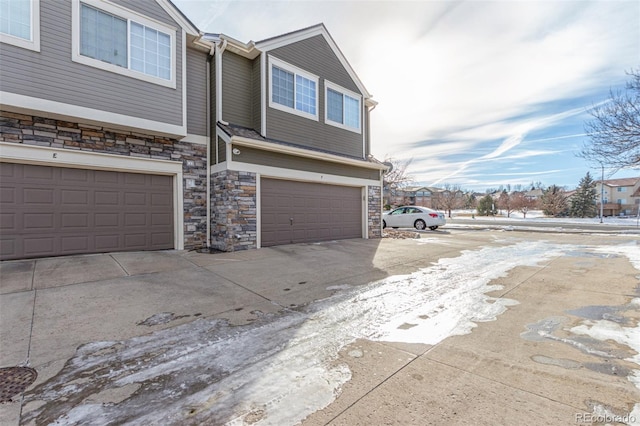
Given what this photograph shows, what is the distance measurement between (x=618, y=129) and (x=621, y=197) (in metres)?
58.9

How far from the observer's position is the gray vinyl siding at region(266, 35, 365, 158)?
9289 millimetres

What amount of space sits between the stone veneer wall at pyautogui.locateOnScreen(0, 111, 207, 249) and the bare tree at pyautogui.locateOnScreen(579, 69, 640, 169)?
11.9m

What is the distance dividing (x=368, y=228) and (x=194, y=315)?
8.69 m

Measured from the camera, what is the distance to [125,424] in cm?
190

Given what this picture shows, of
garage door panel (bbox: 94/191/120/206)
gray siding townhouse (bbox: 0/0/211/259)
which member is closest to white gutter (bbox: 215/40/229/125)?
gray siding townhouse (bbox: 0/0/211/259)

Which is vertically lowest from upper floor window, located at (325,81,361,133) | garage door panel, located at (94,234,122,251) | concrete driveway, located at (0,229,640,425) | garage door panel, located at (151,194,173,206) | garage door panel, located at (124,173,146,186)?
concrete driveway, located at (0,229,640,425)

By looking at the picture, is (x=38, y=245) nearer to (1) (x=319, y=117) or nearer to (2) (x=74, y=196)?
(2) (x=74, y=196)

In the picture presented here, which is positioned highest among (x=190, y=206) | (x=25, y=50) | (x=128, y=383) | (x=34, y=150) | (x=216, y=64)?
(x=216, y=64)

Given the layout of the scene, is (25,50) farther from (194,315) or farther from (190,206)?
(194,315)

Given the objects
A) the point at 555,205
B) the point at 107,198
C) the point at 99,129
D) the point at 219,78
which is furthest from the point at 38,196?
the point at 555,205

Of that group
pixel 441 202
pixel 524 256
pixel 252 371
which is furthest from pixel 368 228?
pixel 441 202

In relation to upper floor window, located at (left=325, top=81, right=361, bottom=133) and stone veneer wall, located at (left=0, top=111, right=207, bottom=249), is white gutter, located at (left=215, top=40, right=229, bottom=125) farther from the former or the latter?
upper floor window, located at (left=325, top=81, right=361, bottom=133)

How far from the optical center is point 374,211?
1199cm

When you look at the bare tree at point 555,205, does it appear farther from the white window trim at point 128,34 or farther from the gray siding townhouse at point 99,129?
the white window trim at point 128,34
